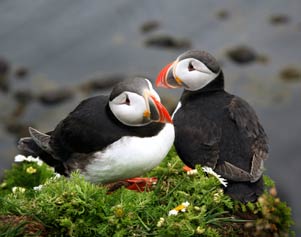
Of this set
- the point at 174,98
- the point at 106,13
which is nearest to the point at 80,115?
the point at 174,98

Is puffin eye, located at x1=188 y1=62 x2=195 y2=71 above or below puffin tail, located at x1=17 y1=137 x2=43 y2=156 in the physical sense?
above

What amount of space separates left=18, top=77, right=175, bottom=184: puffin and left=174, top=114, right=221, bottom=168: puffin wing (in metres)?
0.18

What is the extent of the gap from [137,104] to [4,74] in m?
11.8

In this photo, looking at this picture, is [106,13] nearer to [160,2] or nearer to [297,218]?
[160,2]

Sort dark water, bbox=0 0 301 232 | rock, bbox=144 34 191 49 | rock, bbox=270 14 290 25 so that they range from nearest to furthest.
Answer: dark water, bbox=0 0 301 232, rock, bbox=144 34 191 49, rock, bbox=270 14 290 25

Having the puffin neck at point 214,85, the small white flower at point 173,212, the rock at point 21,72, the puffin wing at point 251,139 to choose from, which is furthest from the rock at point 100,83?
the small white flower at point 173,212

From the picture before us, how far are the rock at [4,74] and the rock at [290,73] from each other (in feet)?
19.7

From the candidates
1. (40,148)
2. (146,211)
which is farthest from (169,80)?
(146,211)

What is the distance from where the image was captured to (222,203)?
434 centimetres

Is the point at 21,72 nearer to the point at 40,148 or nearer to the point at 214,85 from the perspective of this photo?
the point at 40,148

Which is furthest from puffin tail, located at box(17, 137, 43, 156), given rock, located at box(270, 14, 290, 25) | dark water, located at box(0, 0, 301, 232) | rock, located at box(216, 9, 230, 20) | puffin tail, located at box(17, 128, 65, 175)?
rock, located at box(216, 9, 230, 20)

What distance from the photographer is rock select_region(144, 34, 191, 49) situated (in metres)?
15.9

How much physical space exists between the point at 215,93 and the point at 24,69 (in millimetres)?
11374

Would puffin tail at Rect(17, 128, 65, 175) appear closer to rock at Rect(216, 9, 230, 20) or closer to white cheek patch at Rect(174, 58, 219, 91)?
white cheek patch at Rect(174, 58, 219, 91)
